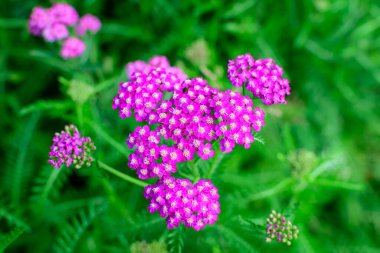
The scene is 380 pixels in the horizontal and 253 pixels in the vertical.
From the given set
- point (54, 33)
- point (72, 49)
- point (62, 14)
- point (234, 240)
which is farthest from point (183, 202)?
point (62, 14)

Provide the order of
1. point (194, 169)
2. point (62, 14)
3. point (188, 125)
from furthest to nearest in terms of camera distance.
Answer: point (62, 14), point (194, 169), point (188, 125)

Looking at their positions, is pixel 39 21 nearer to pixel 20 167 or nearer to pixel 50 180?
pixel 20 167

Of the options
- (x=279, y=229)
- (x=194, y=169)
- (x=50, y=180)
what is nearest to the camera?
(x=279, y=229)

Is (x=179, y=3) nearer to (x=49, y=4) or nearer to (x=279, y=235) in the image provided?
(x=49, y=4)

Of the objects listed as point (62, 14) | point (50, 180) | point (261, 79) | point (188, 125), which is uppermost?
point (62, 14)

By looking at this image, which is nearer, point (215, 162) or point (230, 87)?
point (215, 162)

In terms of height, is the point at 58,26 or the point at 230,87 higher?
the point at 230,87

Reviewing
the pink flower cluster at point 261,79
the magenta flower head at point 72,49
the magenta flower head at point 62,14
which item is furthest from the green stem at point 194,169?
the magenta flower head at point 62,14

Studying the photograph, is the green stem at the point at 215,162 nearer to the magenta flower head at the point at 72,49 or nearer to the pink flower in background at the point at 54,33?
the magenta flower head at the point at 72,49
